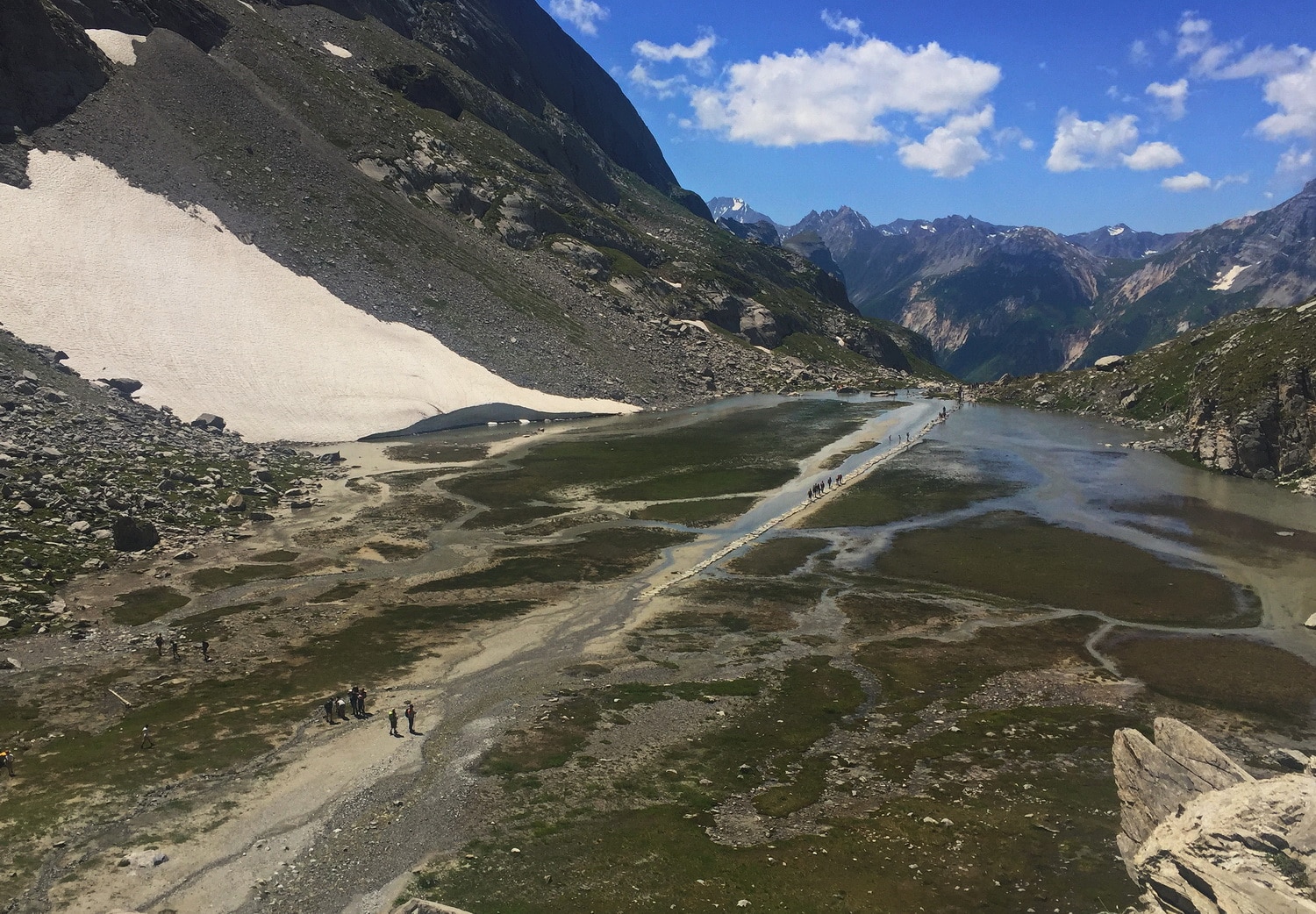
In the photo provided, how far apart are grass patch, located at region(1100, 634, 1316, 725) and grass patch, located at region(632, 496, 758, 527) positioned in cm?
3800

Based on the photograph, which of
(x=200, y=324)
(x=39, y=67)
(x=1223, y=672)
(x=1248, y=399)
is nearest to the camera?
(x=1223, y=672)

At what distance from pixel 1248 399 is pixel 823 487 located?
57.3 meters

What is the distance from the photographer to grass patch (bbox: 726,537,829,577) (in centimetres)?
6228

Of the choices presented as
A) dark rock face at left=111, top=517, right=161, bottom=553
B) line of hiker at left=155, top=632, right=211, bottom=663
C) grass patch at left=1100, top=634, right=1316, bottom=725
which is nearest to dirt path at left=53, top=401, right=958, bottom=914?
line of hiker at left=155, top=632, right=211, bottom=663

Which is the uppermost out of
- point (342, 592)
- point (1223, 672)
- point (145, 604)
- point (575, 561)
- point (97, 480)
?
point (97, 480)

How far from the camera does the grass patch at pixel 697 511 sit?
77.0m

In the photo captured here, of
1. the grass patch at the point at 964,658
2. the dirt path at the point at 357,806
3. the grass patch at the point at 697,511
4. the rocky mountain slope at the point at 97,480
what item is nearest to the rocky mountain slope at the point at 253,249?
the rocky mountain slope at the point at 97,480

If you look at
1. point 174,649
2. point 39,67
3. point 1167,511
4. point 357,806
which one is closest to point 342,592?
point 174,649

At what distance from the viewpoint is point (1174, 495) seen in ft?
286

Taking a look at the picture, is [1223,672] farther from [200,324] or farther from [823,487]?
[200,324]

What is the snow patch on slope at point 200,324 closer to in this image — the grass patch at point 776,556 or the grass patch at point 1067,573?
the grass patch at point 776,556

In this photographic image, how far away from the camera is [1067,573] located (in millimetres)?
60906

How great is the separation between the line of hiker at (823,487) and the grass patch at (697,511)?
6.83 meters

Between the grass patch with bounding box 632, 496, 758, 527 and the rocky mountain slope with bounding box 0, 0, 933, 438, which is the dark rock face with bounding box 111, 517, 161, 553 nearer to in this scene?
the grass patch with bounding box 632, 496, 758, 527
